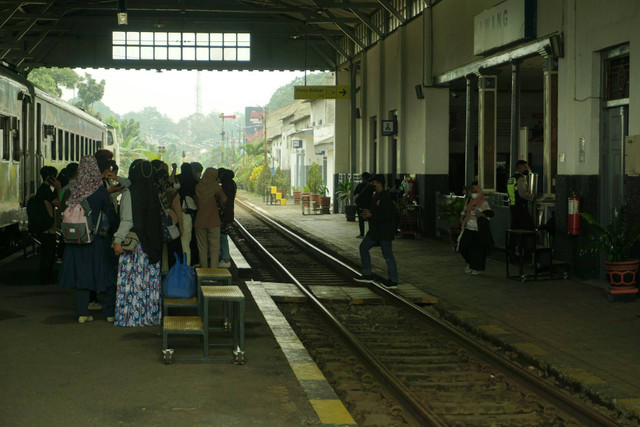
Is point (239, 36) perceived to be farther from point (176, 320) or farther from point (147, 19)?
point (176, 320)

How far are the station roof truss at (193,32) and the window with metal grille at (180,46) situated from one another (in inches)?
5.5

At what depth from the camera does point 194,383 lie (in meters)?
7.71

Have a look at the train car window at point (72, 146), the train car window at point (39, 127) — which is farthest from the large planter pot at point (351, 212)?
the train car window at point (39, 127)

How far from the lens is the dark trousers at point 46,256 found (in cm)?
1409

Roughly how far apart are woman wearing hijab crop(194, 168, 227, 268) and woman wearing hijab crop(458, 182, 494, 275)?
4.33 meters

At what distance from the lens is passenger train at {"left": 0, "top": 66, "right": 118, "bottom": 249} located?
17.1 metres

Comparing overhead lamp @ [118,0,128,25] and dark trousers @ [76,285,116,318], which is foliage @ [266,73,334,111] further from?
dark trousers @ [76,285,116,318]

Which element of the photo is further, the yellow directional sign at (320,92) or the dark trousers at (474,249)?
the yellow directional sign at (320,92)

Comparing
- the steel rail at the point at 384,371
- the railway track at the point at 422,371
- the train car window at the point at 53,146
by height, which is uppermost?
the train car window at the point at 53,146

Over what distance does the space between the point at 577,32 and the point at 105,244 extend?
885cm

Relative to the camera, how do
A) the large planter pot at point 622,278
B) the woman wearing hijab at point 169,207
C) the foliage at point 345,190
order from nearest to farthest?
the woman wearing hijab at point 169,207
the large planter pot at point 622,278
the foliage at point 345,190

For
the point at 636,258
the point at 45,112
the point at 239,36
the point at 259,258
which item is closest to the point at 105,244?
the point at 636,258

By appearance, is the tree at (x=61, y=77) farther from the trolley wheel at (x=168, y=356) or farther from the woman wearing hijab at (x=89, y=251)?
the trolley wheel at (x=168, y=356)

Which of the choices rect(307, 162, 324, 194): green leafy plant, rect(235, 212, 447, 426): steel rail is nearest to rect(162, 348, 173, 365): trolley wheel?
rect(235, 212, 447, 426): steel rail
